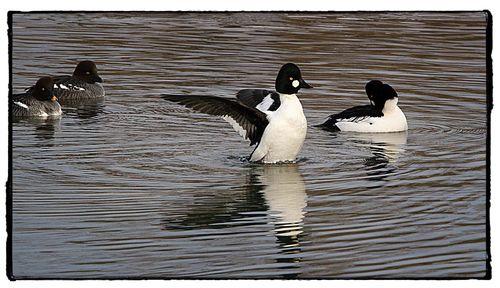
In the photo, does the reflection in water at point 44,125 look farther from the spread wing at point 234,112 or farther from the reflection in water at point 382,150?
the reflection in water at point 382,150

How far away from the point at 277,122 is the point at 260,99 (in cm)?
57

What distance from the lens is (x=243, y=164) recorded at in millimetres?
9695

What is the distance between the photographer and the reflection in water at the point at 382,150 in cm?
948

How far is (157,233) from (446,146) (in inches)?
106

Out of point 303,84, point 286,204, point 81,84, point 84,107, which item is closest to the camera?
point 286,204

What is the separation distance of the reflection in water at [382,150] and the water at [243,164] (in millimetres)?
30

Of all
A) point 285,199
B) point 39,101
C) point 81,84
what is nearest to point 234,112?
point 285,199

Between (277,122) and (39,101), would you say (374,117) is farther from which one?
(39,101)

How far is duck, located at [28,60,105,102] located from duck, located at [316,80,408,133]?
5.22 feet

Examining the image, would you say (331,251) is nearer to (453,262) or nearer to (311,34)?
(453,262)

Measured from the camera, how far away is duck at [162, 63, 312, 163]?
9.62 meters

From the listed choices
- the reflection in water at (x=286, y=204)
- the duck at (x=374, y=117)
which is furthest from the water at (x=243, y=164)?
the duck at (x=374, y=117)

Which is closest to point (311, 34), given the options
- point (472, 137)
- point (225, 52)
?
point (225, 52)

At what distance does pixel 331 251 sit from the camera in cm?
785
